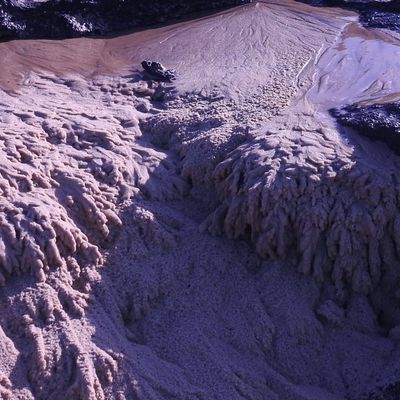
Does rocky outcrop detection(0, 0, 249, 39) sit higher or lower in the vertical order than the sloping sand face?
higher

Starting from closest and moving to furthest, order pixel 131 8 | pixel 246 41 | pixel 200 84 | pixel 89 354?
1. pixel 89 354
2. pixel 200 84
3. pixel 246 41
4. pixel 131 8

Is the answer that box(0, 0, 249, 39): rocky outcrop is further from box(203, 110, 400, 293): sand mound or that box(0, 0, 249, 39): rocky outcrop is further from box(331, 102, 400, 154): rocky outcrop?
box(203, 110, 400, 293): sand mound

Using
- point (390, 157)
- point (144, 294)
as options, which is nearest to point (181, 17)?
point (390, 157)

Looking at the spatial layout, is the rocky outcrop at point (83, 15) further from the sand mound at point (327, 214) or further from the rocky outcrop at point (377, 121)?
the sand mound at point (327, 214)

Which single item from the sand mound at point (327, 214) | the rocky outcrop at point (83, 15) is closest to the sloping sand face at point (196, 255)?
the sand mound at point (327, 214)

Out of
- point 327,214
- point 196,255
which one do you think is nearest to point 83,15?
point 196,255

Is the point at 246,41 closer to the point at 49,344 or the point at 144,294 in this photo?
the point at 144,294

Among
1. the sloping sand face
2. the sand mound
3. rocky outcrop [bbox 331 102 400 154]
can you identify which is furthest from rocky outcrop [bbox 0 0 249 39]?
the sand mound
